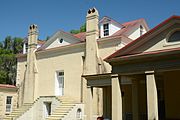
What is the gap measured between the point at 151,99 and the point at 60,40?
48.2ft

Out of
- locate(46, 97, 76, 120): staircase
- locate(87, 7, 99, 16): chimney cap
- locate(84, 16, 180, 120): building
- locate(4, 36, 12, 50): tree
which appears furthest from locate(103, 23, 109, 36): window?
locate(4, 36, 12, 50): tree

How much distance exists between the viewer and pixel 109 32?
24.3 m

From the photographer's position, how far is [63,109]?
70.5ft

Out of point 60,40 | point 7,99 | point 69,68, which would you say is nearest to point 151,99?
point 69,68

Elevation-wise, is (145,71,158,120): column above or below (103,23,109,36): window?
below

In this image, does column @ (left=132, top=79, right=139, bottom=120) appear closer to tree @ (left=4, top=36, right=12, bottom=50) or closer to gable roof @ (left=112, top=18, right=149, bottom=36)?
gable roof @ (left=112, top=18, right=149, bottom=36)

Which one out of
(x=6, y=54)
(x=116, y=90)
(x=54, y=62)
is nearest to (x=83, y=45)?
(x=54, y=62)

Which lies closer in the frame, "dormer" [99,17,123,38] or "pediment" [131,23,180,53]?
"pediment" [131,23,180,53]

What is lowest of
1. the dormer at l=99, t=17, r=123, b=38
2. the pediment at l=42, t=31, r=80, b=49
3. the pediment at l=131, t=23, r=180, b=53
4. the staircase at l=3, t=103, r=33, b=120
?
the staircase at l=3, t=103, r=33, b=120

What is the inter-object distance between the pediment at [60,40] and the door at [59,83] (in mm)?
2954

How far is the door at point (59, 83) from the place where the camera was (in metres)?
26.0

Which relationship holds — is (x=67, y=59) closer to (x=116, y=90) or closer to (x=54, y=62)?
(x=54, y=62)

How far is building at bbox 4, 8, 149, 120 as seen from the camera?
22.2 meters

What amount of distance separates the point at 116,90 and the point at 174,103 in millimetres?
4175
